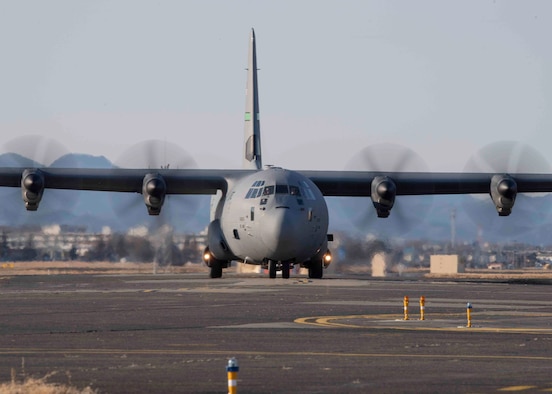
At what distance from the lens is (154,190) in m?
52.5

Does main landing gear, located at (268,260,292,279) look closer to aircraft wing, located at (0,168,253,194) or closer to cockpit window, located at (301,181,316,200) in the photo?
cockpit window, located at (301,181,316,200)

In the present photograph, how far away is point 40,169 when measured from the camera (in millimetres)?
53938

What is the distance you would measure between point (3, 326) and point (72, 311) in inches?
198

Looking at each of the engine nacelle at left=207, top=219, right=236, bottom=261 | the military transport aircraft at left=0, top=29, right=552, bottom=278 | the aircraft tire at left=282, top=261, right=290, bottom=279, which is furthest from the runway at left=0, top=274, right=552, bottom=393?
the engine nacelle at left=207, top=219, right=236, bottom=261

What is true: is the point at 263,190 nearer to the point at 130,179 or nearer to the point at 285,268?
the point at 285,268

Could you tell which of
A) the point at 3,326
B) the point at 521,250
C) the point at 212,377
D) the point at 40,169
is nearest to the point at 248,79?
the point at 40,169

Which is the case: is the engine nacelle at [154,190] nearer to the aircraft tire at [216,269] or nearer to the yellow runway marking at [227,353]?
the aircraft tire at [216,269]

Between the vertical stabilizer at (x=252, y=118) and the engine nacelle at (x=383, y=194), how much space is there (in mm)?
6770

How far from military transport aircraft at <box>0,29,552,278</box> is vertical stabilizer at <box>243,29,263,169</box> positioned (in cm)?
5

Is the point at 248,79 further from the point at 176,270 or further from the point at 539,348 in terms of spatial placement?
the point at 539,348

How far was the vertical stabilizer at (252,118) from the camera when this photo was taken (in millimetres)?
59125

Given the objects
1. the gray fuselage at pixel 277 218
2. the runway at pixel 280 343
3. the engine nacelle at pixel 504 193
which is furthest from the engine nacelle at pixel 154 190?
the runway at pixel 280 343

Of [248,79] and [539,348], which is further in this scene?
[248,79]

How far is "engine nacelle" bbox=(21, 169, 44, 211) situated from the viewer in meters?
52.3
